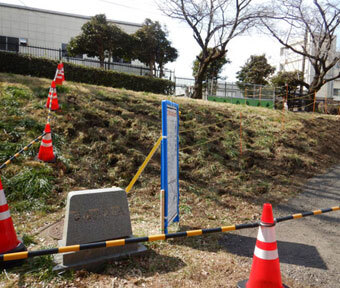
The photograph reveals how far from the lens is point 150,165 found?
6352 millimetres

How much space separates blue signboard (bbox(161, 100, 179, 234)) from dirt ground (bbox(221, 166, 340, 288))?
0.88 metres

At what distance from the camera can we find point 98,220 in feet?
10.3

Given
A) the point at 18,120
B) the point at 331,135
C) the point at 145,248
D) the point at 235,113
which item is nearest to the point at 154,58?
the point at 235,113

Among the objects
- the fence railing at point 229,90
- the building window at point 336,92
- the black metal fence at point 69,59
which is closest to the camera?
the black metal fence at point 69,59

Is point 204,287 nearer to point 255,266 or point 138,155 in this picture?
point 255,266

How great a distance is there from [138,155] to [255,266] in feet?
14.2

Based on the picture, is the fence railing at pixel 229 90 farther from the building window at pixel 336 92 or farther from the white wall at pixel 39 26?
the building window at pixel 336 92

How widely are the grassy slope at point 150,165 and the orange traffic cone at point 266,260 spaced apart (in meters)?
0.47

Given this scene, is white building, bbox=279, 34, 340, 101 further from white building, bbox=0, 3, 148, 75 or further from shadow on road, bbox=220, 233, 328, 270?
shadow on road, bbox=220, 233, 328, 270

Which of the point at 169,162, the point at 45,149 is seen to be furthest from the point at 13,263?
the point at 45,149

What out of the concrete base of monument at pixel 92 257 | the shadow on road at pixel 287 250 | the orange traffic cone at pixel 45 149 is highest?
the orange traffic cone at pixel 45 149

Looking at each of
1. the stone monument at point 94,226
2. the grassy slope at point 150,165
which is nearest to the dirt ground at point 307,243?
the grassy slope at point 150,165

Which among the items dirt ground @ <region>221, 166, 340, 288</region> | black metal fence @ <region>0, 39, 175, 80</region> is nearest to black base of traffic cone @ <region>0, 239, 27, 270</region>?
dirt ground @ <region>221, 166, 340, 288</region>

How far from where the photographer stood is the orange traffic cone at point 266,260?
2537 mm
